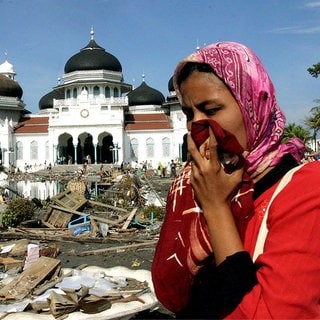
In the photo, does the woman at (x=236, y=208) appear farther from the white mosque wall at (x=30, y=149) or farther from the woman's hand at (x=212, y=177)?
the white mosque wall at (x=30, y=149)

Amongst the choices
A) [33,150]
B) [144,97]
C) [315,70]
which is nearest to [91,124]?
[33,150]

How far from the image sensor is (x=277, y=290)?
1128 mm

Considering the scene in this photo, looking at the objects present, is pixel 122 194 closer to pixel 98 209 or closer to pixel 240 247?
pixel 98 209

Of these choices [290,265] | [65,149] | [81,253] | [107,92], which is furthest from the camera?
[65,149]

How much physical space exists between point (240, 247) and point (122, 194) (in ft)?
58.7

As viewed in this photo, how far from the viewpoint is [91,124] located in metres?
42.6

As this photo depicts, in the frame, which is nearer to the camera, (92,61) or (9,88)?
(92,61)

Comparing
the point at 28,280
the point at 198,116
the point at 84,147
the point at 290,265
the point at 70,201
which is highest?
the point at 84,147

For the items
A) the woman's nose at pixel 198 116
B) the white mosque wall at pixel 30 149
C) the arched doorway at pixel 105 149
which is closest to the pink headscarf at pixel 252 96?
the woman's nose at pixel 198 116

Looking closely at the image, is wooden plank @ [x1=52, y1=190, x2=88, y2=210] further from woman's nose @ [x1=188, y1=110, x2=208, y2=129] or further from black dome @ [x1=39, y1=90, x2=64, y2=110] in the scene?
black dome @ [x1=39, y1=90, x2=64, y2=110]

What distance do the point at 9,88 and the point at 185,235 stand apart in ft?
163

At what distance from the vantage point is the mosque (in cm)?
4281

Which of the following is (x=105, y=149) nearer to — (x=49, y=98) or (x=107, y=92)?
(x=107, y=92)

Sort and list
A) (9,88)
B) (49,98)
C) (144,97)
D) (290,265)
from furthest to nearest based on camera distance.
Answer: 1. (49,98)
2. (144,97)
3. (9,88)
4. (290,265)
